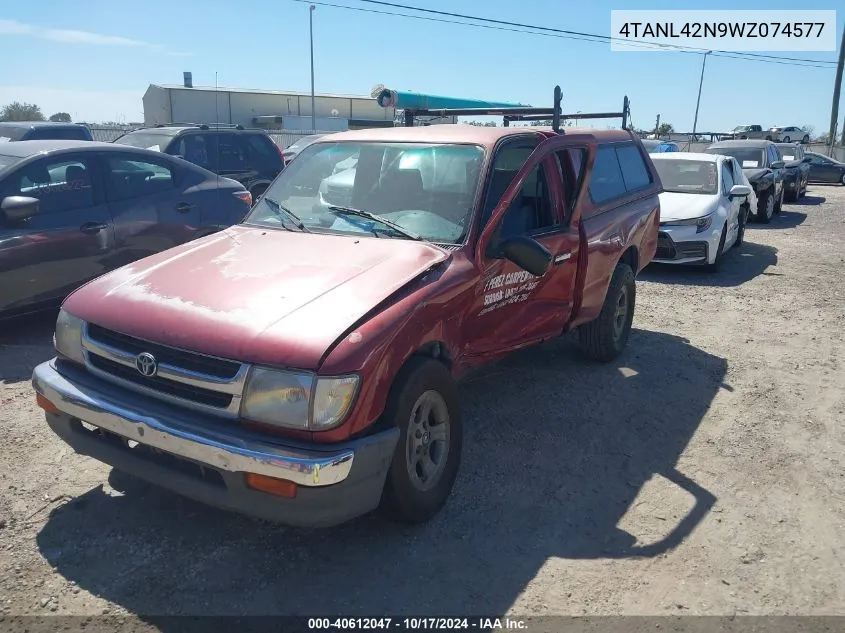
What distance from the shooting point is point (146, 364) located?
3.01 metres

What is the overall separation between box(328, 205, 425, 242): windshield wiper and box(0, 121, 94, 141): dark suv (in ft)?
31.0

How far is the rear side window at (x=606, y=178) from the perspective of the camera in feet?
17.6

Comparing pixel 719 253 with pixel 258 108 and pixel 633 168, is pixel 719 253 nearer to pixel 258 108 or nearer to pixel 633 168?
pixel 633 168

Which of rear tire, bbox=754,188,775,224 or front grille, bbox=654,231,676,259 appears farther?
rear tire, bbox=754,188,775,224

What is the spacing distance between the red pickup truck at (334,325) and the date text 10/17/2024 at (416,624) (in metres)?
0.39

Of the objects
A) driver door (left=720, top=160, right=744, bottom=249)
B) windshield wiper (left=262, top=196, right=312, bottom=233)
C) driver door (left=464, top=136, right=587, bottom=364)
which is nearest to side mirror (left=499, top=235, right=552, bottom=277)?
driver door (left=464, top=136, right=587, bottom=364)

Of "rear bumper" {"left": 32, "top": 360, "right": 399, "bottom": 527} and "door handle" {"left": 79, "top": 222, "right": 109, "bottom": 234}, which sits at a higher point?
"door handle" {"left": 79, "top": 222, "right": 109, "bottom": 234}

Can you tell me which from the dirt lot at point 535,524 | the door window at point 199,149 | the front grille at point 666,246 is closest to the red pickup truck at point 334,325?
the dirt lot at point 535,524

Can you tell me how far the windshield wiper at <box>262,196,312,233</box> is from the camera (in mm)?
4172

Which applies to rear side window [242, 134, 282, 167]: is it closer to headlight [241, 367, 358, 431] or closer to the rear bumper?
the rear bumper

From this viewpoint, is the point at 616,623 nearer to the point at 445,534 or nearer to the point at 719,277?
the point at 445,534

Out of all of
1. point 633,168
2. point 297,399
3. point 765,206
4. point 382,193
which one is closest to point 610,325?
point 633,168

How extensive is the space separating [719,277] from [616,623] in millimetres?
7692

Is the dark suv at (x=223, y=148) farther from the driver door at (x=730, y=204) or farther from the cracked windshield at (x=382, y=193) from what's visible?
the cracked windshield at (x=382, y=193)
